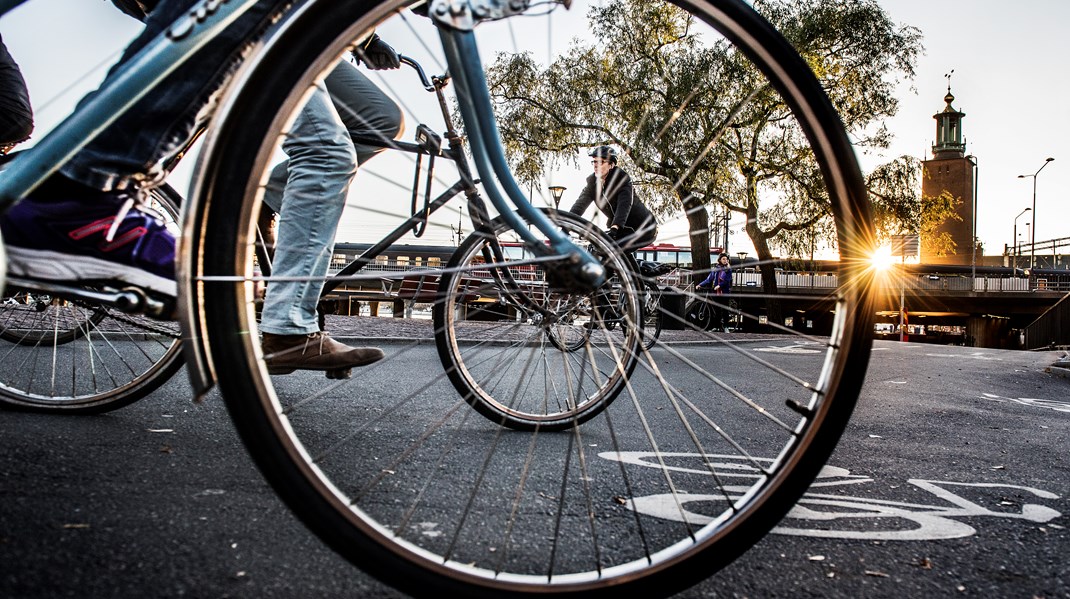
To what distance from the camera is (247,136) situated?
0.97 m

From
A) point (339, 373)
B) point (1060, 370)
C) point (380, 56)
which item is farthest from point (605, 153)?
point (1060, 370)

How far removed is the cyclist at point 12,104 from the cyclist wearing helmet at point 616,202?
1.97 metres

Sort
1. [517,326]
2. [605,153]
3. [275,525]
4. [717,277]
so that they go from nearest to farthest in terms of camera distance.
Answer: [275,525]
[517,326]
[605,153]
[717,277]

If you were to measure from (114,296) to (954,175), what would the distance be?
112 meters

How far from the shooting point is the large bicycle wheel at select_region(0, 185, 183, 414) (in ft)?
8.73

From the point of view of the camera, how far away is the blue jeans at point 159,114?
51.6 inches

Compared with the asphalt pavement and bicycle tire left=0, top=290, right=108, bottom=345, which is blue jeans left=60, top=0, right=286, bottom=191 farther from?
bicycle tire left=0, top=290, right=108, bottom=345

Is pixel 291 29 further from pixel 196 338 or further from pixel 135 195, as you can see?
pixel 135 195

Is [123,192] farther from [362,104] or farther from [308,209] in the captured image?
[362,104]

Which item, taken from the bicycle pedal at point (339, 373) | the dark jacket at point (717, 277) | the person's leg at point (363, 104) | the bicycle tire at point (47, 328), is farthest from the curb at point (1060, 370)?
the bicycle tire at point (47, 328)

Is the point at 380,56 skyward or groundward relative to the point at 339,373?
skyward

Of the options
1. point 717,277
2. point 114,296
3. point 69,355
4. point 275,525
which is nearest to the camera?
point 114,296

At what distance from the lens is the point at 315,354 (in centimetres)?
222

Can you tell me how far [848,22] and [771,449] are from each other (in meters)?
19.9
